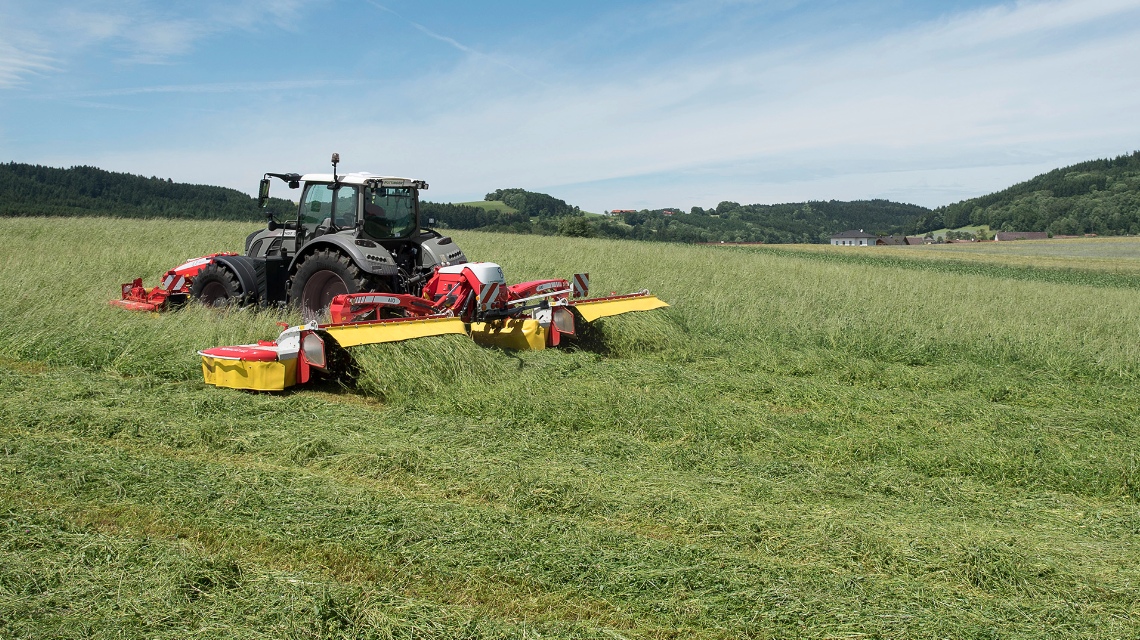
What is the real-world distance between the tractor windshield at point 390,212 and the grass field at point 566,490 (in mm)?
1509

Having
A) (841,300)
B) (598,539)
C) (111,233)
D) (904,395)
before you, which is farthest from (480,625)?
(111,233)

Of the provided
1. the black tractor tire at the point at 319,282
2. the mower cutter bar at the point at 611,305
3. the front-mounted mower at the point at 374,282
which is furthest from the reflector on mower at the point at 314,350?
the mower cutter bar at the point at 611,305

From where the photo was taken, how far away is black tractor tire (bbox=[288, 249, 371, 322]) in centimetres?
834

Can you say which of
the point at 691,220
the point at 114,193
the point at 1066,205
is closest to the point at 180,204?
the point at 114,193

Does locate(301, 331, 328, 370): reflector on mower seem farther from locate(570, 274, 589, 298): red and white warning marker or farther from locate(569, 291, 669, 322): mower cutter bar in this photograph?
locate(570, 274, 589, 298): red and white warning marker

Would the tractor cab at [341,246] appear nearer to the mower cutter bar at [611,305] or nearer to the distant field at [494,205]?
the mower cutter bar at [611,305]

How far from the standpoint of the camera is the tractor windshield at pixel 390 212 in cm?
877

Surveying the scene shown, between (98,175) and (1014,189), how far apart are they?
8985 cm

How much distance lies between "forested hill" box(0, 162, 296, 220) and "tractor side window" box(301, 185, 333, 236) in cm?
2623

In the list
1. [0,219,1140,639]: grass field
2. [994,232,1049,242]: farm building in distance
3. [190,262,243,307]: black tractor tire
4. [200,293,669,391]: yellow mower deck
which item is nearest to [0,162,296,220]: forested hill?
[190,262,243,307]: black tractor tire

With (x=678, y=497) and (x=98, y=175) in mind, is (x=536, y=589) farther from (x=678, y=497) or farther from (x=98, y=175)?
(x=98, y=175)

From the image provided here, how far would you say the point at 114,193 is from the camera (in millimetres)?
37250

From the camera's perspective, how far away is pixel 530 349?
26.7 feet

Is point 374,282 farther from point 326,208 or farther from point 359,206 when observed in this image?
point 326,208
